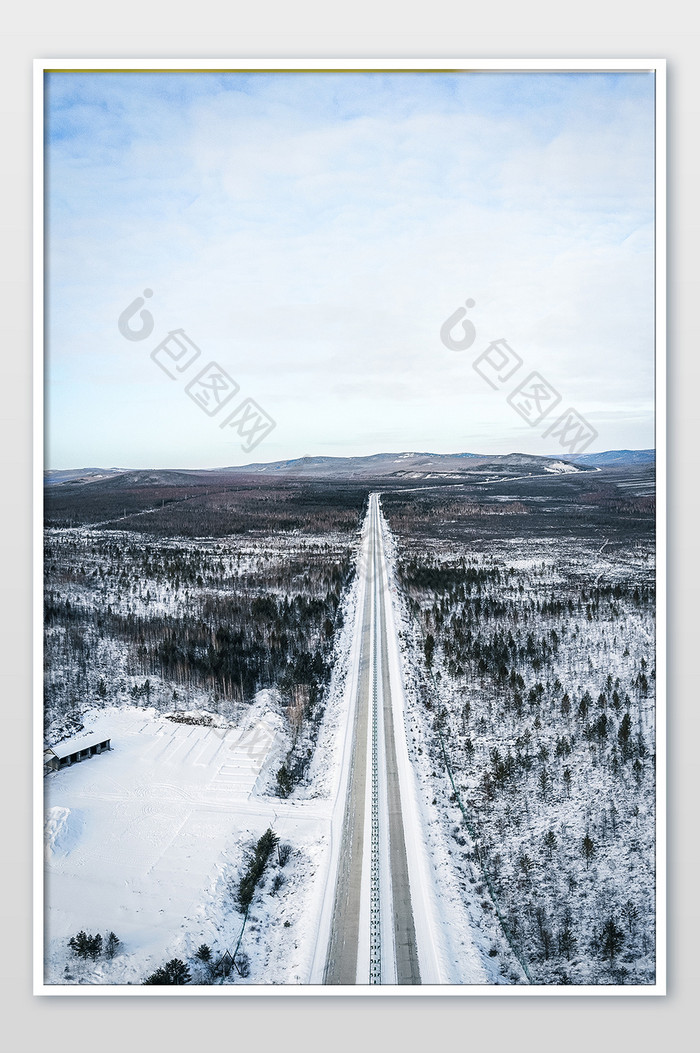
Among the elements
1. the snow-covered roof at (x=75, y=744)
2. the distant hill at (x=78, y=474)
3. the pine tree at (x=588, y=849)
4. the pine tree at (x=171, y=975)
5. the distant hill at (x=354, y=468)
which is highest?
the distant hill at (x=354, y=468)

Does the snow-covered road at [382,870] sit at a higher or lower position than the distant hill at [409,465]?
lower

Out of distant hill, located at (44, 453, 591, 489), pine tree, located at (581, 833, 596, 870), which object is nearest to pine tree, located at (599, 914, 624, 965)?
pine tree, located at (581, 833, 596, 870)

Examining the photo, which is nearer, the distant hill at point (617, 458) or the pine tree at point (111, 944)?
the pine tree at point (111, 944)

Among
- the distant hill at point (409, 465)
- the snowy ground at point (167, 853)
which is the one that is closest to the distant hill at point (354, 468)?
the distant hill at point (409, 465)

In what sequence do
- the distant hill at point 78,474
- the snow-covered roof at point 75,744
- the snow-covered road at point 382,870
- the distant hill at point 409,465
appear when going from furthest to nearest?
the distant hill at point 409,465, the snow-covered roof at point 75,744, the distant hill at point 78,474, the snow-covered road at point 382,870

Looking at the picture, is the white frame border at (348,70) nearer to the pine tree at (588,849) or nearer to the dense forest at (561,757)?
the dense forest at (561,757)
